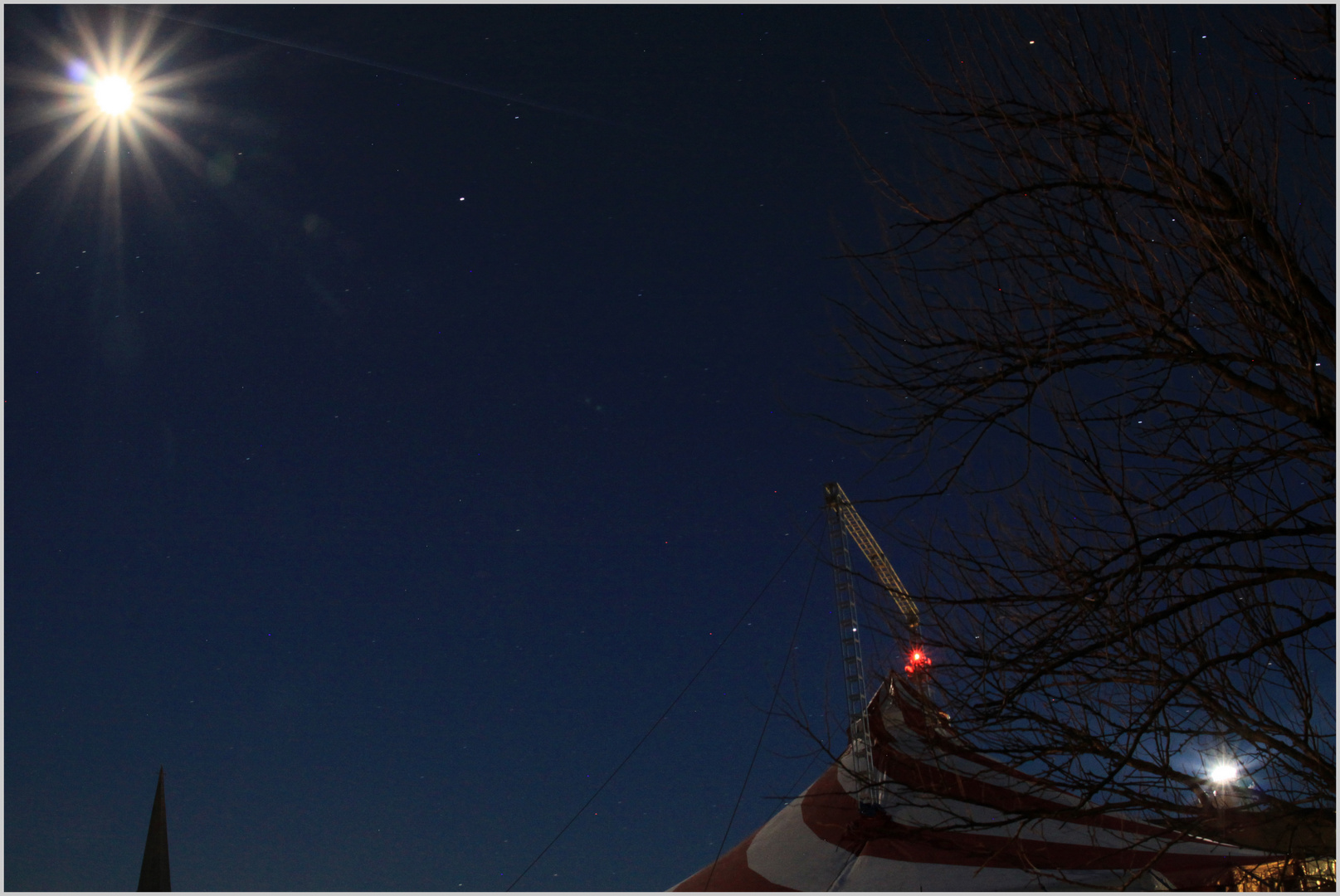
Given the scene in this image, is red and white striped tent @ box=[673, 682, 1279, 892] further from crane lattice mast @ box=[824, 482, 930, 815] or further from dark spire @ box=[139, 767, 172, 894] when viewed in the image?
dark spire @ box=[139, 767, 172, 894]

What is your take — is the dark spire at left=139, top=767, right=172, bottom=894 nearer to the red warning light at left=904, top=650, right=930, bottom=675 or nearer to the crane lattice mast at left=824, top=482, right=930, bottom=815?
the crane lattice mast at left=824, top=482, right=930, bottom=815

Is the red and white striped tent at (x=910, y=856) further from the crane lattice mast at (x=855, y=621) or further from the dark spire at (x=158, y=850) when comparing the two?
the dark spire at (x=158, y=850)

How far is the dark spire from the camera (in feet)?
86.5

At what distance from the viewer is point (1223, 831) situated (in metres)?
2.58

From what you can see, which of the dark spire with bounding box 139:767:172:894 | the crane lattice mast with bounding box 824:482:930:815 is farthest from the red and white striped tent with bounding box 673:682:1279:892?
the dark spire with bounding box 139:767:172:894

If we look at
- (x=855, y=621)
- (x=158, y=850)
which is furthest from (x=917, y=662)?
(x=158, y=850)

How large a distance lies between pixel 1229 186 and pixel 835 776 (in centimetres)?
877

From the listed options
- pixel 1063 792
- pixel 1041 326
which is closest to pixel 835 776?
pixel 1063 792

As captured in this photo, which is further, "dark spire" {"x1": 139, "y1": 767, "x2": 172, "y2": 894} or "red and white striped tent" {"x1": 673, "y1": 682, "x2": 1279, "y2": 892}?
"dark spire" {"x1": 139, "y1": 767, "x2": 172, "y2": 894}

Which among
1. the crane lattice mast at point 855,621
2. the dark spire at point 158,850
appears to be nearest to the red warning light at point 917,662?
the crane lattice mast at point 855,621

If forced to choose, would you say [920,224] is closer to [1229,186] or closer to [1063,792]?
[1229,186]

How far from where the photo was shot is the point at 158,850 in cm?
2702

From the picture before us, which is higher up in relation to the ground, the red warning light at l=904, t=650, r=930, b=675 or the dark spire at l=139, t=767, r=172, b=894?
the dark spire at l=139, t=767, r=172, b=894

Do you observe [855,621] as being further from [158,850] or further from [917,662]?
[158,850]
